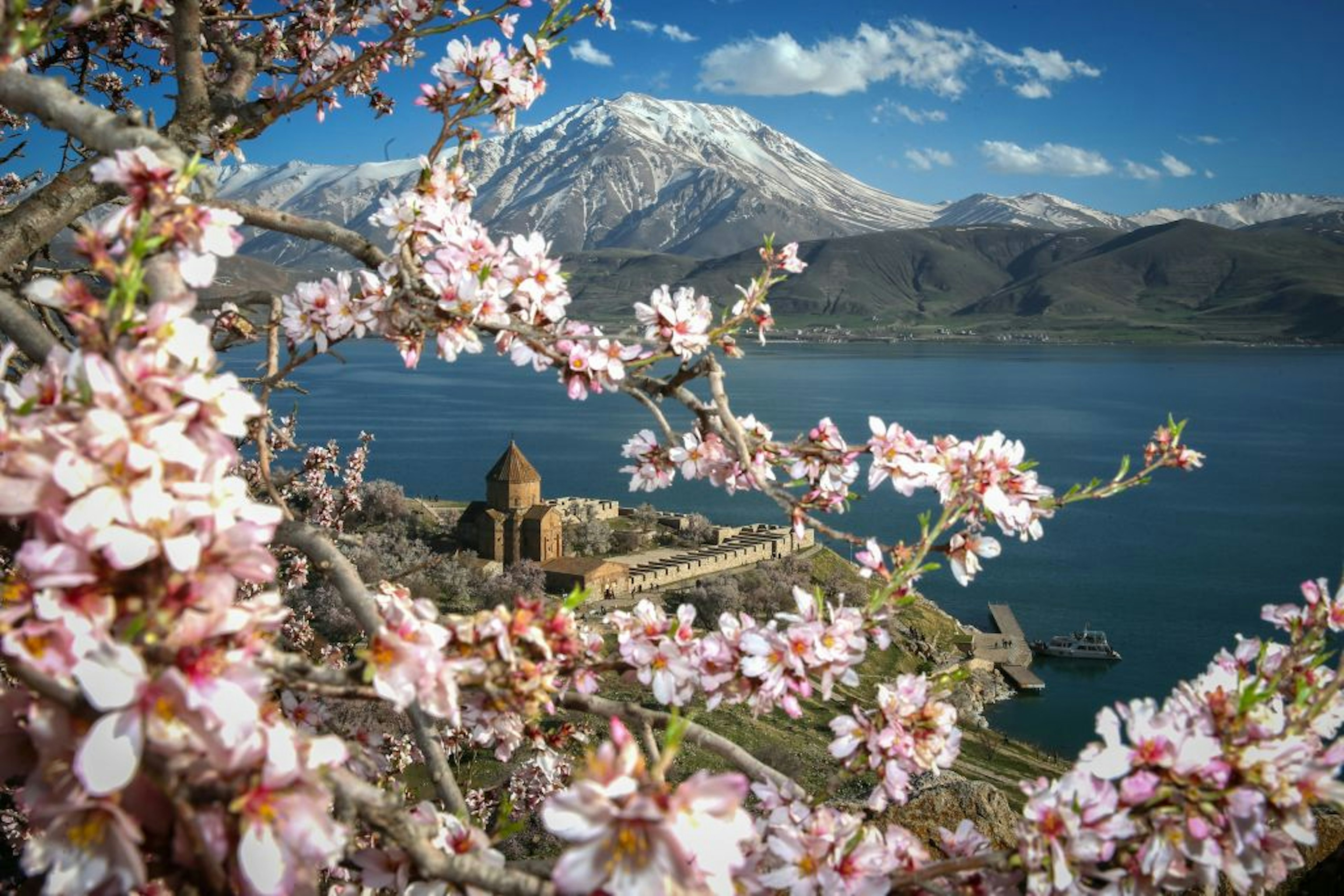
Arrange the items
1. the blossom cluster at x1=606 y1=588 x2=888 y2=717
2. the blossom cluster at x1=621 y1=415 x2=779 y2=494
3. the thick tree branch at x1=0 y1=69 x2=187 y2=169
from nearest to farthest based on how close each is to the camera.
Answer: the thick tree branch at x1=0 y1=69 x2=187 y2=169 < the blossom cluster at x1=606 y1=588 x2=888 y2=717 < the blossom cluster at x1=621 y1=415 x2=779 y2=494

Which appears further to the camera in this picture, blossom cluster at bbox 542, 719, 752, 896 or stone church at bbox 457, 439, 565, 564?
stone church at bbox 457, 439, 565, 564

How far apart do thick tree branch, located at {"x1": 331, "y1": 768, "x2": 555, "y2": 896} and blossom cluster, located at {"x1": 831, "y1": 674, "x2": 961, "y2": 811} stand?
119 centimetres

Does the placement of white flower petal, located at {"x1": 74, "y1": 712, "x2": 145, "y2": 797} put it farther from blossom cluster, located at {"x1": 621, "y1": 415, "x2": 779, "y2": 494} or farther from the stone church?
the stone church

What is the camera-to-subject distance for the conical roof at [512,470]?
36.5m

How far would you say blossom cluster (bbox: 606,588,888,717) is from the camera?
2.30 metres

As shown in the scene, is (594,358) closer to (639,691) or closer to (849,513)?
(639,691)

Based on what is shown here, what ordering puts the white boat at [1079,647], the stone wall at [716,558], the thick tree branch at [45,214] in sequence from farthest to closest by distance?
the stone wall at [716,558]
the white boat at [1079,647]
the thick tree branch at [45,214]

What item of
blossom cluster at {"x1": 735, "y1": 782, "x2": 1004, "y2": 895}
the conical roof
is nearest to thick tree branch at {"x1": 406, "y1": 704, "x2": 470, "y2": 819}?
blossom cluster at {"x1": 735, "y1": 782, "x2": 1004, "y2": 895}

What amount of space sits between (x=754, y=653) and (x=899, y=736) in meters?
0.46

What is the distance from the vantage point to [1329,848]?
194 inches

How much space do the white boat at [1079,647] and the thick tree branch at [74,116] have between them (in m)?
32.7

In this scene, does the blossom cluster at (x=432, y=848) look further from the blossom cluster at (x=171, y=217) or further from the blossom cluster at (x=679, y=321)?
the blossom cluster at (x=679, y=321)

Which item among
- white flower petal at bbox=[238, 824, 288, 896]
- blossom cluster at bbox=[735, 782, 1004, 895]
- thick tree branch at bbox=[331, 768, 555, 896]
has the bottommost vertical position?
blossom cluster at bbox=[735, 782, 1004, 895]

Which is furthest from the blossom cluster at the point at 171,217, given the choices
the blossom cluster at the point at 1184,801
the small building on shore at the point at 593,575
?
the small building on shore at the point at 593,575
